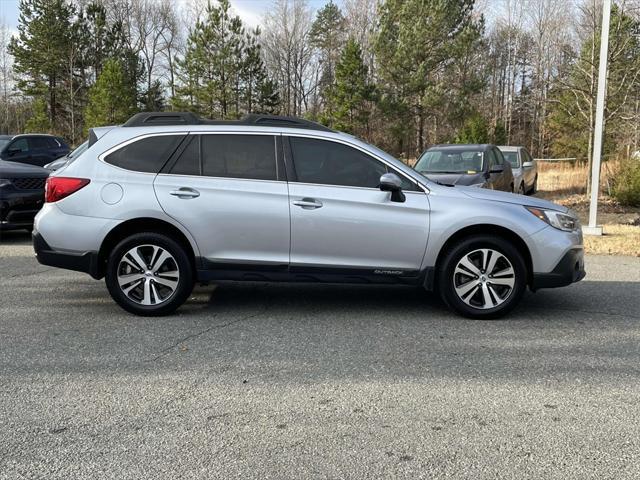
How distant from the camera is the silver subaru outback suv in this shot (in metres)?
5.47

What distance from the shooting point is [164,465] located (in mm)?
2943

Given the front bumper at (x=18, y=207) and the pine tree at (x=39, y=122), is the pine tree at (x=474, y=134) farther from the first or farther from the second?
the pine tree at (x=39, y=122)

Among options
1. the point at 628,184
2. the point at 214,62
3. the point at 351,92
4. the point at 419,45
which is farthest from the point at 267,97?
the point at 628,184

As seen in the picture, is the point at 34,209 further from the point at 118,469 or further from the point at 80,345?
the point at 118,469

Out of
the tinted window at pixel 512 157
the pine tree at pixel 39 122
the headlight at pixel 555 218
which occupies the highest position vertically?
the pine tree at pixel 39 122

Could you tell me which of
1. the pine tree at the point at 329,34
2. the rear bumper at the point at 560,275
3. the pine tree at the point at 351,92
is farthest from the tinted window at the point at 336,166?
the pine tree at the point at 329,34

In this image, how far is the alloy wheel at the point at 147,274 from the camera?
5504 mm

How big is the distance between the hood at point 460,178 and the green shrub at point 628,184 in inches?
229

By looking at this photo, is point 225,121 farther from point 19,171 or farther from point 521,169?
point 521,169

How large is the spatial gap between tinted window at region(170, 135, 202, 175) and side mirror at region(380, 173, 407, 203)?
174cm

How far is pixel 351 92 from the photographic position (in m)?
36.7

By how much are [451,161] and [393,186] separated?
24.0 ft

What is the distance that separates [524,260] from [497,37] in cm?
5703

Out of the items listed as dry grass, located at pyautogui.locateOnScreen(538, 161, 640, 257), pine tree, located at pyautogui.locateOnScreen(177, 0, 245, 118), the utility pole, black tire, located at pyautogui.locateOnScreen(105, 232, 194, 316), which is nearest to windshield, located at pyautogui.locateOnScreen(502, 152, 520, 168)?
dry grass, located at pyautogui.locateOnScreen(538, 161, 640, 257)
